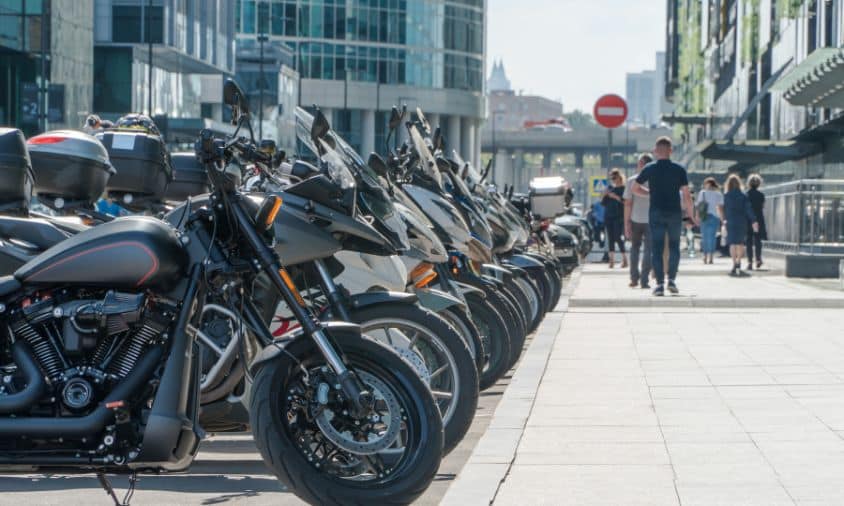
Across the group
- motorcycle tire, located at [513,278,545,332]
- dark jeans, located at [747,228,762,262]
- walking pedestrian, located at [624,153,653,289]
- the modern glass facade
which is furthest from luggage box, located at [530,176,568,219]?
the modern glass facade

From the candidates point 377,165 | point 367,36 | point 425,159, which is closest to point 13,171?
point 377,165

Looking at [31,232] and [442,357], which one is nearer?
[442,357]

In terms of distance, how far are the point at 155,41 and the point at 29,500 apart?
5924 cm

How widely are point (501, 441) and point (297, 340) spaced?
2.11 metres

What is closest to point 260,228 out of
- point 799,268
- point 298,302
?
point 298,302

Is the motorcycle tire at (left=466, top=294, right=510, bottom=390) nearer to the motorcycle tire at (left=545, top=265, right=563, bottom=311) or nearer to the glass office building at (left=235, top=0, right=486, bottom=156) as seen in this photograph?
the motorcycle tire at (left=545, top=265, right=563, bottom=311)

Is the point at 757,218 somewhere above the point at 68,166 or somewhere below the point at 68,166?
below

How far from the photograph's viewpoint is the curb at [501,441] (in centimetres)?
599

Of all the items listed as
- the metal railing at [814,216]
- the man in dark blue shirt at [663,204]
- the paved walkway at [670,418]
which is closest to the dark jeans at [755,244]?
the metal railing at [814,216]

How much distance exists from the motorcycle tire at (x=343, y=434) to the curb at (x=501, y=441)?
0.58m

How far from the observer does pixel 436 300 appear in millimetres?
7746

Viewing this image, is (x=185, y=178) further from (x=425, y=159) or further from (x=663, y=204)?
(x=663, y=204)

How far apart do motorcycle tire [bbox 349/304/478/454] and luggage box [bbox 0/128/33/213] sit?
6.58 ft

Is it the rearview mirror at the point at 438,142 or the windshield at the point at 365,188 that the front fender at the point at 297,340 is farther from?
the rearview mirror at the point at 438,142
